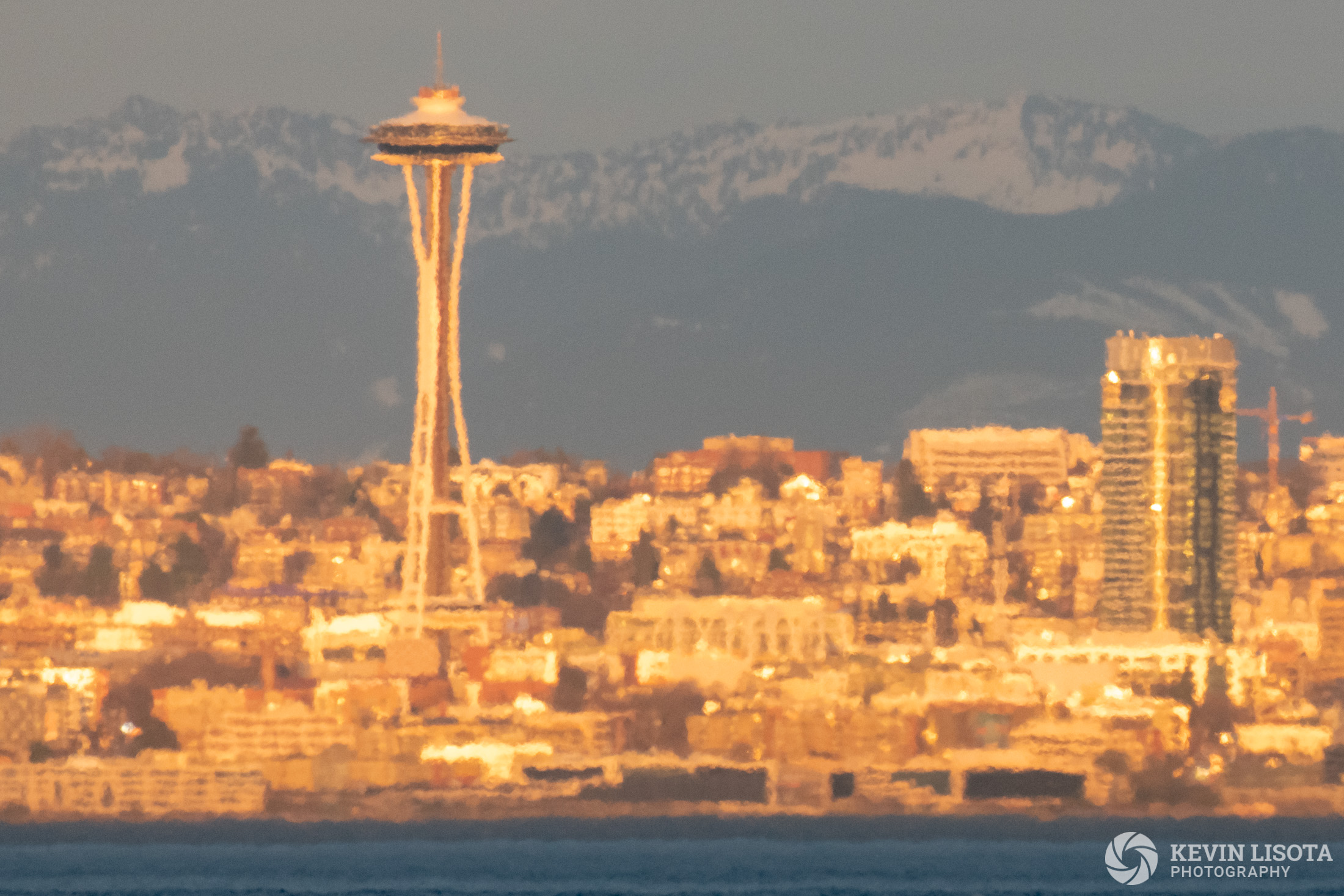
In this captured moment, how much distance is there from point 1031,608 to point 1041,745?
132 ft

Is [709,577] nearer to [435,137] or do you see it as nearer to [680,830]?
[435,137]

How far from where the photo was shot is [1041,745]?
4323 inches

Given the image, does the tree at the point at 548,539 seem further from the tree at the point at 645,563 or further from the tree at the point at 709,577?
the tree at the point at 709,577

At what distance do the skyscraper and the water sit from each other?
29473mm

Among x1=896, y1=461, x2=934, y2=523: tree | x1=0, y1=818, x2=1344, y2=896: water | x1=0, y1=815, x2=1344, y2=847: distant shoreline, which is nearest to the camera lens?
Result: x1=0, y1=818, x2=1344, y2=896: water

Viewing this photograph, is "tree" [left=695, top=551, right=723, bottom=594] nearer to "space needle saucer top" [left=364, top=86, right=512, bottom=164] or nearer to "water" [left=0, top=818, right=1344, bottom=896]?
"space needle saucer top" [left=364, top=86, right=512, bottom=164]

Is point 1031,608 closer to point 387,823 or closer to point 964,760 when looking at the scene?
point 964,760

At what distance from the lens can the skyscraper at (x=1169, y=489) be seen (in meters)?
134

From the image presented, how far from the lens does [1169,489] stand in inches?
5261

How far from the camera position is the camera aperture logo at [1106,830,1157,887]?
9725 cm

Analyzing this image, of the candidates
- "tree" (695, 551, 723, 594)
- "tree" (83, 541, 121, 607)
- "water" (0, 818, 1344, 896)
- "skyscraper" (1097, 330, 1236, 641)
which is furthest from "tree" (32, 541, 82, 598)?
"water" (0, 818, 1344, 896)

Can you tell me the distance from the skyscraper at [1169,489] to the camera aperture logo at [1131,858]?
30889 millimetres

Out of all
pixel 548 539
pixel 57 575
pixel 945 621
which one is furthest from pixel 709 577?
pixel 57 575

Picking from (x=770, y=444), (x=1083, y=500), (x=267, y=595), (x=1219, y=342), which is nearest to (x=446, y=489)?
(x=267, y=595)
